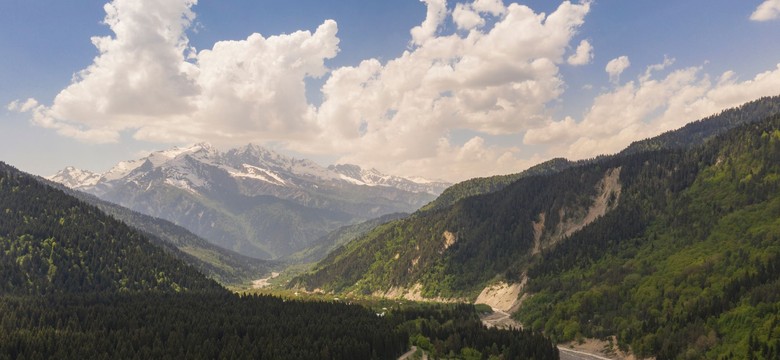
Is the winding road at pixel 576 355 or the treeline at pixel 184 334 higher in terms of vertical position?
the treeline at pixel 184 334

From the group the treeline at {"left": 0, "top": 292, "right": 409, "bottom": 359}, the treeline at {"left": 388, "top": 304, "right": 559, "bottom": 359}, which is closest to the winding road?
the treeline at {"left": 388, "top": 304, "right": 559, "bottom": 359}

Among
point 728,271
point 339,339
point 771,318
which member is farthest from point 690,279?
point 339,339

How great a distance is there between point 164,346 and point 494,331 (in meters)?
102

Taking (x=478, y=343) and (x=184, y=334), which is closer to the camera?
(x=184, y=334)

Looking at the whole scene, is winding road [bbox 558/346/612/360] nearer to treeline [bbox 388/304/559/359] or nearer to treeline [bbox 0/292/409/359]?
treeline [bbox 388/304/559/359]

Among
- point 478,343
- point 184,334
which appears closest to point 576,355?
point 478,343

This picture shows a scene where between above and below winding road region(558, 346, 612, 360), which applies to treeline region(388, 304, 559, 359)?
above

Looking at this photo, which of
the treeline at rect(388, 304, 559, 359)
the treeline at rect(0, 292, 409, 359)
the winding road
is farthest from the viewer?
the winding road

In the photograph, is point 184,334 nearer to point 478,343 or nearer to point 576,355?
point 478,343

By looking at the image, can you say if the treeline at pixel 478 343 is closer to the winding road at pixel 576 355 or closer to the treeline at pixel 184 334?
the winding road at pixel 576 355

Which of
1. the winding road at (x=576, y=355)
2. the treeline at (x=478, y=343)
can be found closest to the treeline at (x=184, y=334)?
the treeline at (x=478, y=343)

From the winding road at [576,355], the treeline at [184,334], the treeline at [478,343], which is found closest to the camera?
the treeline at [184,334]

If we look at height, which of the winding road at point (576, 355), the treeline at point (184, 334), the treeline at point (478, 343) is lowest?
the winding road at point (576, 355)

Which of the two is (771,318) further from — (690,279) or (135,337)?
(135,337)
